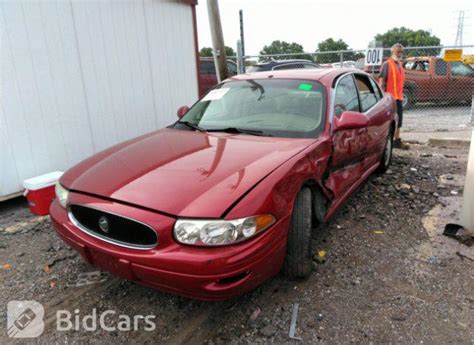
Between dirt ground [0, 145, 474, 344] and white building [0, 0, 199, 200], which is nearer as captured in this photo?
dirt ground [0, 145, 474, 344]

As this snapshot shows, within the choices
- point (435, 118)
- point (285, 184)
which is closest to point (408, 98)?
point (435, 118)

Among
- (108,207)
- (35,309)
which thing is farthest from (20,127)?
(108,207)

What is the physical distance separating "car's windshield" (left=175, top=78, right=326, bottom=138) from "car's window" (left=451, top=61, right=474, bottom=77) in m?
10.1

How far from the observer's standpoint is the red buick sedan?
2100mm

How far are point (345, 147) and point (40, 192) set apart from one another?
10.9ft

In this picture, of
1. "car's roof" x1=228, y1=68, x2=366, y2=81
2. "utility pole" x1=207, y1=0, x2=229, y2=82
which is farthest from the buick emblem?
"utility pole" x1=207, y1=0, x2=229, y2=82

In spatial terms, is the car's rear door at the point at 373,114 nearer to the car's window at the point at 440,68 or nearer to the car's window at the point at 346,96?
the car's window at the point at 346,96

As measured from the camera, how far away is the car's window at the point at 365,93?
14.2 feet

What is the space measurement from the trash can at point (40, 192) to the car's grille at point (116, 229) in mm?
2034

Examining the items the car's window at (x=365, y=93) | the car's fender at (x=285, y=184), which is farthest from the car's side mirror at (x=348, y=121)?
the car's window at (x=365, y=93)

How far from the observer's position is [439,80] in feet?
37.5

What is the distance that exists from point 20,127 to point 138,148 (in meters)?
2.22

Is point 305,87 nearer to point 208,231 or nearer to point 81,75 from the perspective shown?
point 208,231

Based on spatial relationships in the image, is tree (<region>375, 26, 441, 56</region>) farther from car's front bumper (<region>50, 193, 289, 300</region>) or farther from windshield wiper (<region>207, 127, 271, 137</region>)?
car's front bumper (<region>50, 193, 289, 300</region>)
